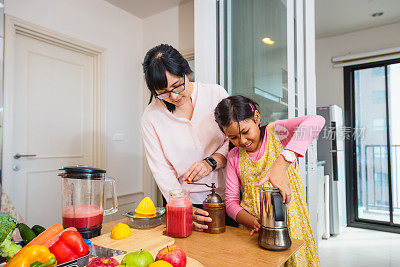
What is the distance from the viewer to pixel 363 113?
429 centimetres

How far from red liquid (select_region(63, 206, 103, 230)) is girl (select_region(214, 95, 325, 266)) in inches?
22.0

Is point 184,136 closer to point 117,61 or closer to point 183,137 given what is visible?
point 183,137

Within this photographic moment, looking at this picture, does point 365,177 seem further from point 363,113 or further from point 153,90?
point 153,90

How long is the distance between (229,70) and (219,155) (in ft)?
4.09

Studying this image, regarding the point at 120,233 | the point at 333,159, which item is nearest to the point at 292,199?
the point at 120,233

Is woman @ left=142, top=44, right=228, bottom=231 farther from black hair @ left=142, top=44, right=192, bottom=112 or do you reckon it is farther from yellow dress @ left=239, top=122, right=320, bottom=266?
yellow dress @ left=239, top=122, right=320, bottom=266

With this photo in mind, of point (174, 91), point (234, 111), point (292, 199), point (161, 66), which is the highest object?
point (161, 66)

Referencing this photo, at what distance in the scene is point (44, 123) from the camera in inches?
111

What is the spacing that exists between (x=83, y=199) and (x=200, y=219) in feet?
1.54

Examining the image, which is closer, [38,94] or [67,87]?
[38,94]

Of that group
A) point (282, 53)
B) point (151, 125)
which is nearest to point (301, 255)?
point (151, 125)

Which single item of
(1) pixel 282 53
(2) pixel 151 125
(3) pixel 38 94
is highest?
(1) pixel 282 53

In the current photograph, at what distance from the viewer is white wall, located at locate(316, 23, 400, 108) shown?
4.01m

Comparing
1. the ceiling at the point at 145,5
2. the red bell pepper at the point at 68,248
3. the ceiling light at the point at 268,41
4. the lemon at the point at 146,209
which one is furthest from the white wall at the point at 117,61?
the red bell pepper at the point at 68,248
